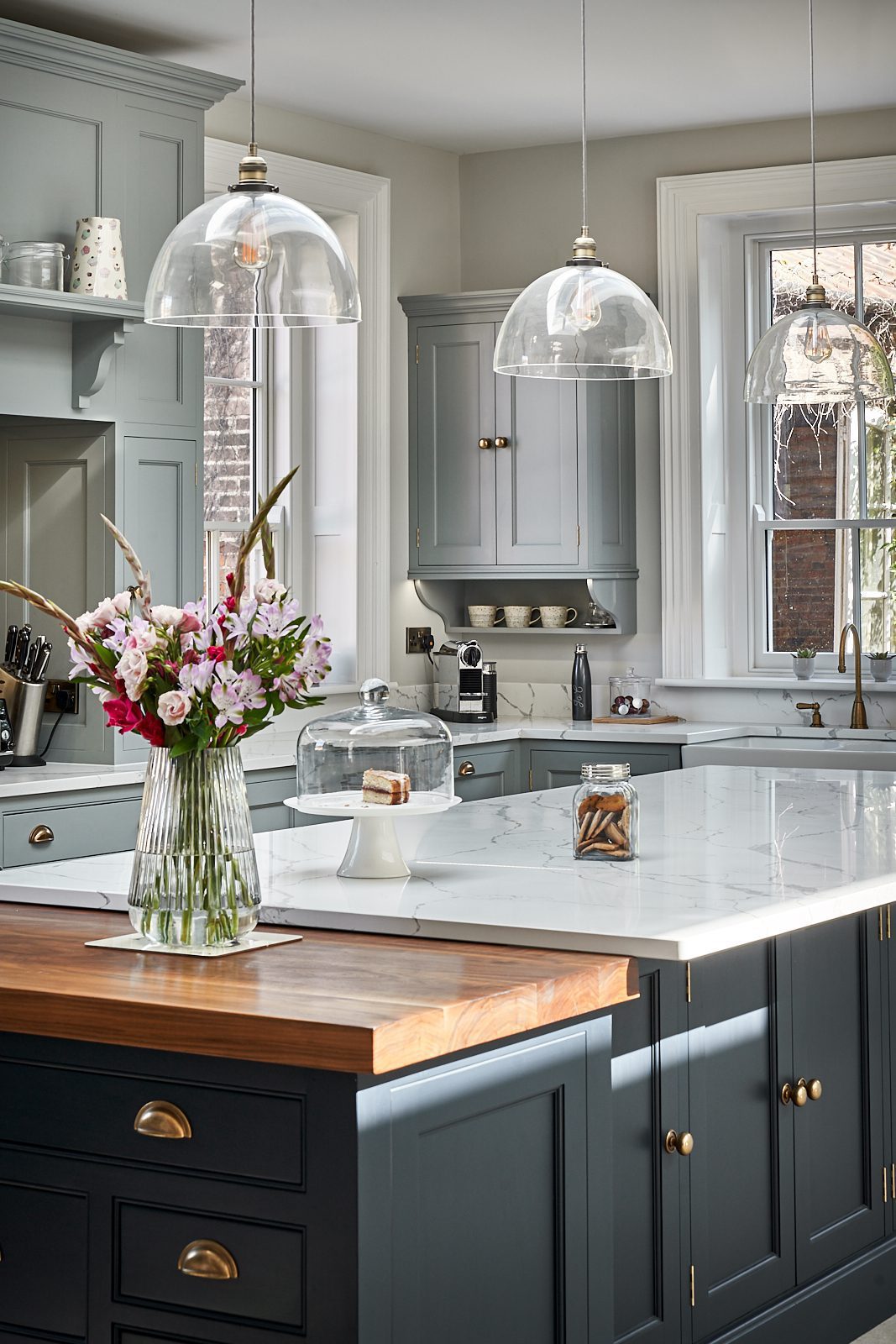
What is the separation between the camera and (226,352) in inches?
223

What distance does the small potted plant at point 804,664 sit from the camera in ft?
19.0

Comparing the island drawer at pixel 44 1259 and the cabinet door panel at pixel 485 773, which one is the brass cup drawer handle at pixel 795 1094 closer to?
the island drawer at pixel 44 1259

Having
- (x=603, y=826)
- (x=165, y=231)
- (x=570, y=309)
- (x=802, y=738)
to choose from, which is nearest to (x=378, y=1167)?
(x=603, y=826)

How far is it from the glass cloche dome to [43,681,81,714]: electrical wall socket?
6.65 ft

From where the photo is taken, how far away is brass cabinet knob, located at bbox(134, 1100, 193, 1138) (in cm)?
202

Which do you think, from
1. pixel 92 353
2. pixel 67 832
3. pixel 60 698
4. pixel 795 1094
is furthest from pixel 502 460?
pixel 795 1094

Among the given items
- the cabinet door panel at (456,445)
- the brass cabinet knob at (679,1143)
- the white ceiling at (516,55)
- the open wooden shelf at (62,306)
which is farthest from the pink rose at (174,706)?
the cabinet door panel at (456,445)

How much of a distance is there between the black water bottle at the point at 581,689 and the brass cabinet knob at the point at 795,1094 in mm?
3052

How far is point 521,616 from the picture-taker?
20.3ft

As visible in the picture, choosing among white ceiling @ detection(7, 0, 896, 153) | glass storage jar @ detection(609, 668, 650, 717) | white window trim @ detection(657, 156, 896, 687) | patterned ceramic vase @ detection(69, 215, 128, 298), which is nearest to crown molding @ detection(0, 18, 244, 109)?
white ceiling @ detection(7, 0, 896, 153)

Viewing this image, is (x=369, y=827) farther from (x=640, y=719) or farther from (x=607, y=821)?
(x=640, y=719)

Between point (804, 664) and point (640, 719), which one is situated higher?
point (804, 664)

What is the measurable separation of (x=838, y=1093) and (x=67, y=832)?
6.65 feet

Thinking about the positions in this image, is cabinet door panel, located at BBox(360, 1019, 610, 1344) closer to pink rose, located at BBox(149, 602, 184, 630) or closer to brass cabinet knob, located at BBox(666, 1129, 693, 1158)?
brass cabinet knob, located at BBox(666, 1129, 693, 1158)
